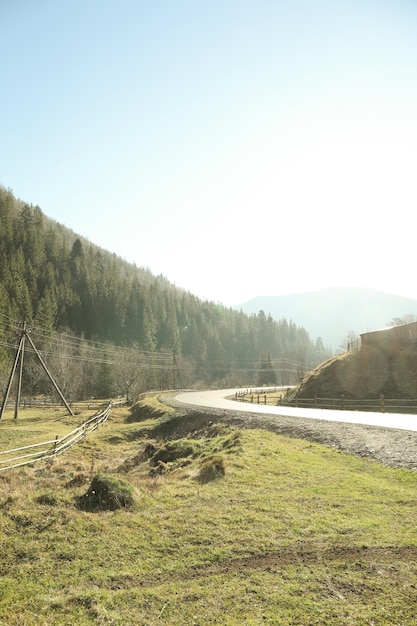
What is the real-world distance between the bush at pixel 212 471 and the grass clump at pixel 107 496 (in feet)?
9.86

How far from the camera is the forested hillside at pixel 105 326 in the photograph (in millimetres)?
76812

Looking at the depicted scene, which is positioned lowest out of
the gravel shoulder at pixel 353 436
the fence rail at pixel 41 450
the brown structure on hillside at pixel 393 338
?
the fence rail at pixel 41 450

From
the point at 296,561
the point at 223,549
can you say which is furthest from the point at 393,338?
the point at 223,549

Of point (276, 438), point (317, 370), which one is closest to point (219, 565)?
point (276, 438)

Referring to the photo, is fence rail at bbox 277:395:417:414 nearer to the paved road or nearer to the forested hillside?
the paved road

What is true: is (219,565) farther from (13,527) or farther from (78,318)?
(78,318)

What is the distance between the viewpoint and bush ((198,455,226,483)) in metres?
13.2

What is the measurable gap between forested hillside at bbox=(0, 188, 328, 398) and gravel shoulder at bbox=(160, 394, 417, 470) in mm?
43197

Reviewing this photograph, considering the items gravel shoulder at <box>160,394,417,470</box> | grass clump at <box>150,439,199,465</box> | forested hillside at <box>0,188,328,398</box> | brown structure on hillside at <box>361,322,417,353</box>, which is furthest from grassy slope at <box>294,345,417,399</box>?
forested hillside at <box>0,188,328,398</box>

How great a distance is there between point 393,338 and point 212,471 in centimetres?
4130

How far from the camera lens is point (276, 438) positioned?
64.2 ft

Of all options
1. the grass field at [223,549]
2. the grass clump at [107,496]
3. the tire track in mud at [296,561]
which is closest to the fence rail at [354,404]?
the grass field at [223,549]

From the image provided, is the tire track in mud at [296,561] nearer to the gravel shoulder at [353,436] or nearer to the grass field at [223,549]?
the grass field at [223,549]

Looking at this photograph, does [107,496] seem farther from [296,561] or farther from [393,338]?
[393,338]
